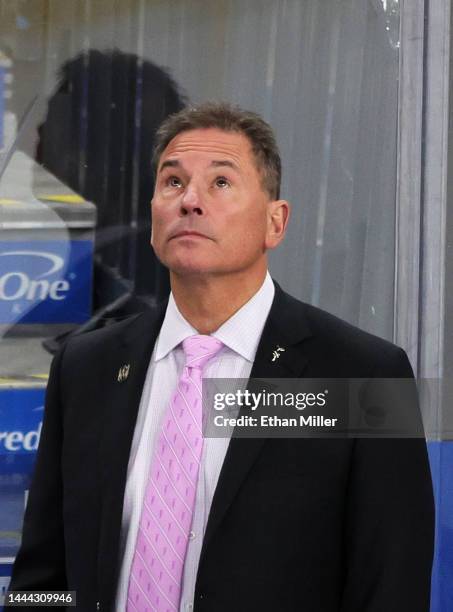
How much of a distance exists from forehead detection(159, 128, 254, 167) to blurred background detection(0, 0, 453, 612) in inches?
38.5

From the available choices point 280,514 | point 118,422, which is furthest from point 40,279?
point 280,514

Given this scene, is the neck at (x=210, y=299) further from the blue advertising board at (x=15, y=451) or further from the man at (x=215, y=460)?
the blue advertising board at (x=15, y=451)

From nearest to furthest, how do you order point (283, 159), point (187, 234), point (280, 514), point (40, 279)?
point (280, 514), point (187, 234), point (40, 279), point (283, 159)

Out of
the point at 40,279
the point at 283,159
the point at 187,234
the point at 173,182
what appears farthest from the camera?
the point at 283,159

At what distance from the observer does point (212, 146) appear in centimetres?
243

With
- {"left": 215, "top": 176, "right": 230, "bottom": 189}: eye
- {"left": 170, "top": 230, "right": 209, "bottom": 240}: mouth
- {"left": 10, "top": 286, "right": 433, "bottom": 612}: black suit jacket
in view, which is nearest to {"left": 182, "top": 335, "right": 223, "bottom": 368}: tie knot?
{"left": 10, "top": 286, "right": 433, "bottom": 612}: black suit jacket

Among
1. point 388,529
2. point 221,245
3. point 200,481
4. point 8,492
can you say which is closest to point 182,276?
point 221,245

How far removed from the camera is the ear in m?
2.52

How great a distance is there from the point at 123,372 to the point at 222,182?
0.49m

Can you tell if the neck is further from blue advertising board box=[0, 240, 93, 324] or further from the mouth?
blue advertising board box=[0, 240, 93, 324]

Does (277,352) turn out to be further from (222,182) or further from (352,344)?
(222,182)

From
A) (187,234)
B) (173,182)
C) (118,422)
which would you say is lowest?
(118,422)

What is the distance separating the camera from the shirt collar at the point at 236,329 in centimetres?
241

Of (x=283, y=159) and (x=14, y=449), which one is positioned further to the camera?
(x=283, y=159)
